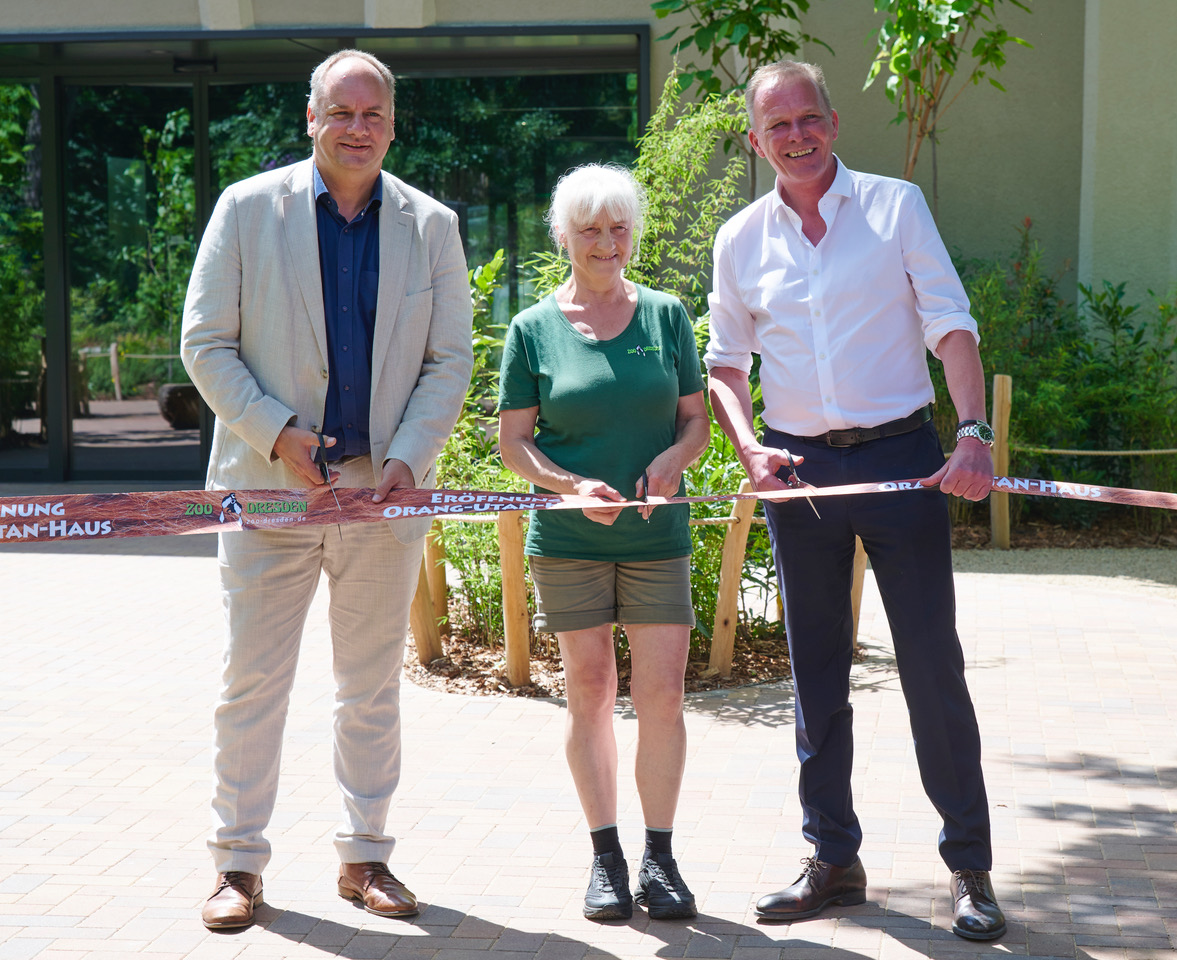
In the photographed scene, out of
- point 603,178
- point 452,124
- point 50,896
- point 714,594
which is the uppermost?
point 452,124

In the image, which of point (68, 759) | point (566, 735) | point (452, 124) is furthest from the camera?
point (452, 124)

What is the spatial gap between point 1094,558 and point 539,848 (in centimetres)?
648

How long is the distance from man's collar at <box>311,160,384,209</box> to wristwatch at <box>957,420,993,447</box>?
1.74m

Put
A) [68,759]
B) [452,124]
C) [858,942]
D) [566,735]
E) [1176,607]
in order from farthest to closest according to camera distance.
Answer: [452,124]
[1176,607]
[68,759]
[566,735]
[858,942]

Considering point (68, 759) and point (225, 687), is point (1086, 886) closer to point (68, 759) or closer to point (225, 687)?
point (225, 687)

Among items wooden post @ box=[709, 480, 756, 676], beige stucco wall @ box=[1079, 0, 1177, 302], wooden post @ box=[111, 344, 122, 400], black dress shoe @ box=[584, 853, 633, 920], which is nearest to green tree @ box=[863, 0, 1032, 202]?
beige stucco wall @ box=[1079, 0, 1177, 302]

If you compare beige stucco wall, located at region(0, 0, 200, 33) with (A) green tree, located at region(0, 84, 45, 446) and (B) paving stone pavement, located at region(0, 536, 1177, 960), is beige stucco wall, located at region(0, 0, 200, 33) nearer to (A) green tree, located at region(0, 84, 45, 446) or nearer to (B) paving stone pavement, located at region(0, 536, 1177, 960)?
(A) green tree, located at region(0, 84, 45, 446)

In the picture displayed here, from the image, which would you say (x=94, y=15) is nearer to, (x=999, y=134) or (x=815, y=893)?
(x=999, y=134)

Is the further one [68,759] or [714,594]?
[714,594]

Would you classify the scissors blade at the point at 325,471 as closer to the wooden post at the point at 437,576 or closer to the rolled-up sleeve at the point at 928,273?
the rolled-up sleeve at the point at 928,273

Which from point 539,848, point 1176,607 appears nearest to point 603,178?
point 539,848

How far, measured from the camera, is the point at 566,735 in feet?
12.1

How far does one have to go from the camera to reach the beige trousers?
3.59 metres

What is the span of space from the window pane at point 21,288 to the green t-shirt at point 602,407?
1121 centimetres
